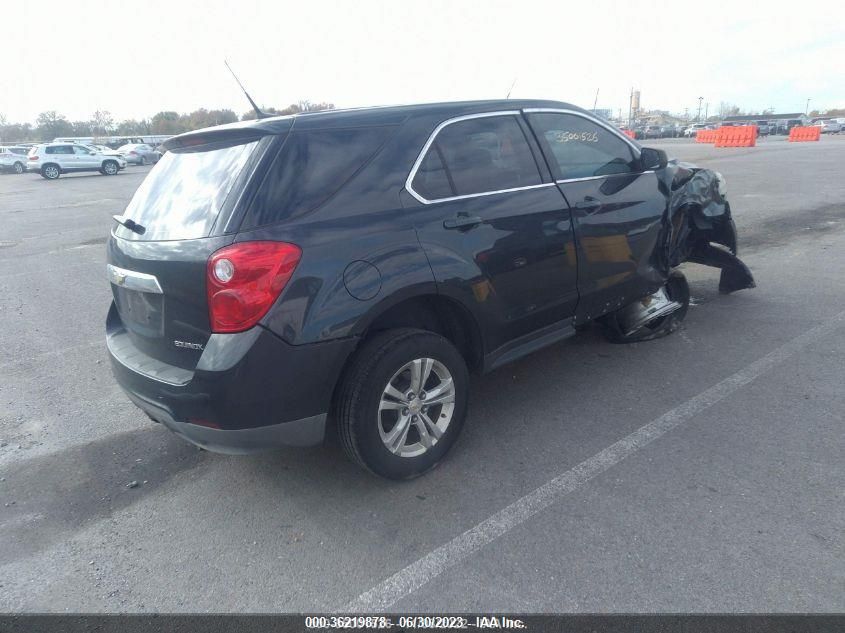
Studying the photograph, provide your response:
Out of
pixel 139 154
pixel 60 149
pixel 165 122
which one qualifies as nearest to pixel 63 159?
pixel 60 149

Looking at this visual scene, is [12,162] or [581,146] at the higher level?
[581,146]

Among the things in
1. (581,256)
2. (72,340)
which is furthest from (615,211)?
(72,340)

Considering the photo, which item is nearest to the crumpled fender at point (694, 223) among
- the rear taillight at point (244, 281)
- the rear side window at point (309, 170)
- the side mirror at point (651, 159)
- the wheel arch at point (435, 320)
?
the side mirror at point (651, 159)

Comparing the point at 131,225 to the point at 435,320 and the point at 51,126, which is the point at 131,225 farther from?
the point at 51,126

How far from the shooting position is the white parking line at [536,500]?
2.64m

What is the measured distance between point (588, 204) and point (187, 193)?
2475mm

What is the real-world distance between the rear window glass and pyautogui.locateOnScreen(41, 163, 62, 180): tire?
32149mm

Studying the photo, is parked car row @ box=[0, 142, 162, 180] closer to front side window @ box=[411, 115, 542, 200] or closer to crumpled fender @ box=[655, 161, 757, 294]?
crumpled fender @ box=[655, 161, 757, 294]

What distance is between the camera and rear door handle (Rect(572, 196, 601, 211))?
4.09 meters

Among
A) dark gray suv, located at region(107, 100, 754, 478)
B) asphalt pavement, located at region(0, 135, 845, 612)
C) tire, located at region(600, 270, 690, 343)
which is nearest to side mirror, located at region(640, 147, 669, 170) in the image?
dark gray suv, located at region(107, 100, 754, 478)

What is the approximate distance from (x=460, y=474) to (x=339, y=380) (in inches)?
34.9

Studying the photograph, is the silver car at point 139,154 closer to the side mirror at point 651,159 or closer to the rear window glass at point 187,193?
the rear window glass at point 187,193

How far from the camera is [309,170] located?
10.0 ft

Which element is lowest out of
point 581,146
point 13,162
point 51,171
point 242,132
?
point 51,171
